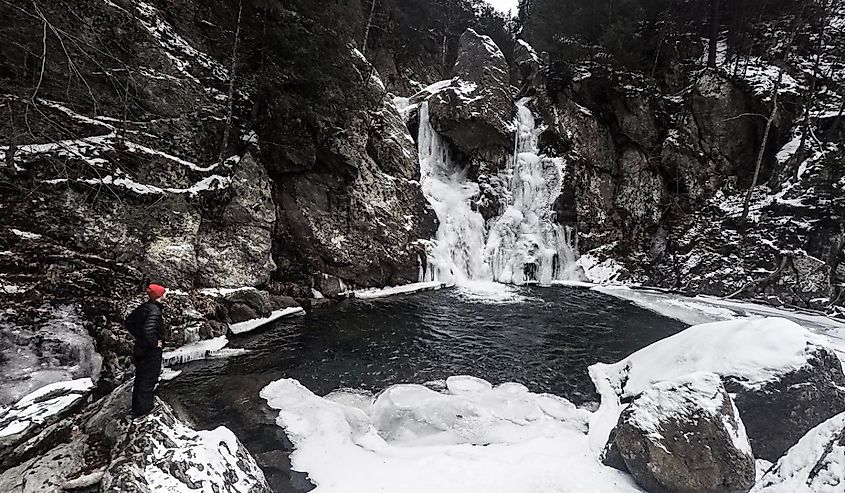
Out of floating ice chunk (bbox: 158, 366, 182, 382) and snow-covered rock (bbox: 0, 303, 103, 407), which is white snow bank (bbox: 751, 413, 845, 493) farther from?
floating ice chunk (bbox: 158, 366, 182, 382)

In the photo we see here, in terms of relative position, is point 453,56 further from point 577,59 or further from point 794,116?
point 794,116

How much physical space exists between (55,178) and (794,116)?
27367 millimetres

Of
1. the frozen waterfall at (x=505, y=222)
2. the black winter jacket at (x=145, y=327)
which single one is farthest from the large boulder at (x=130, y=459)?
the frozen waterfall at (x=505, y=222)

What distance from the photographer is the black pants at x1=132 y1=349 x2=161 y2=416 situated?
14.1ft

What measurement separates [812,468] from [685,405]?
3.80 feet

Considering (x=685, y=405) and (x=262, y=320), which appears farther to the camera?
(x=262, y=320)

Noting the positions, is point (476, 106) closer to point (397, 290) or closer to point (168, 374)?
point (397, 290)

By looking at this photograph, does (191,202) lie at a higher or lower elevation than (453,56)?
lower

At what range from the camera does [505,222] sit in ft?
68.3

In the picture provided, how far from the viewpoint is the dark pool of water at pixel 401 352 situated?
6.38m

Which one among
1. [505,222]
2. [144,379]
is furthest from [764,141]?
[144,379]

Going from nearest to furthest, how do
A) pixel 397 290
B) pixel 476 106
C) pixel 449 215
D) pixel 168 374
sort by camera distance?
1. pixel 168 374
2. pixel 397 290
3. pixel 449 215
4. pixel 476 106

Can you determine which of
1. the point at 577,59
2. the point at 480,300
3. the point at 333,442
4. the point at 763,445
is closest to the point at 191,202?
the point at 333,442

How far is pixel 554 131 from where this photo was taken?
75.7 feet
